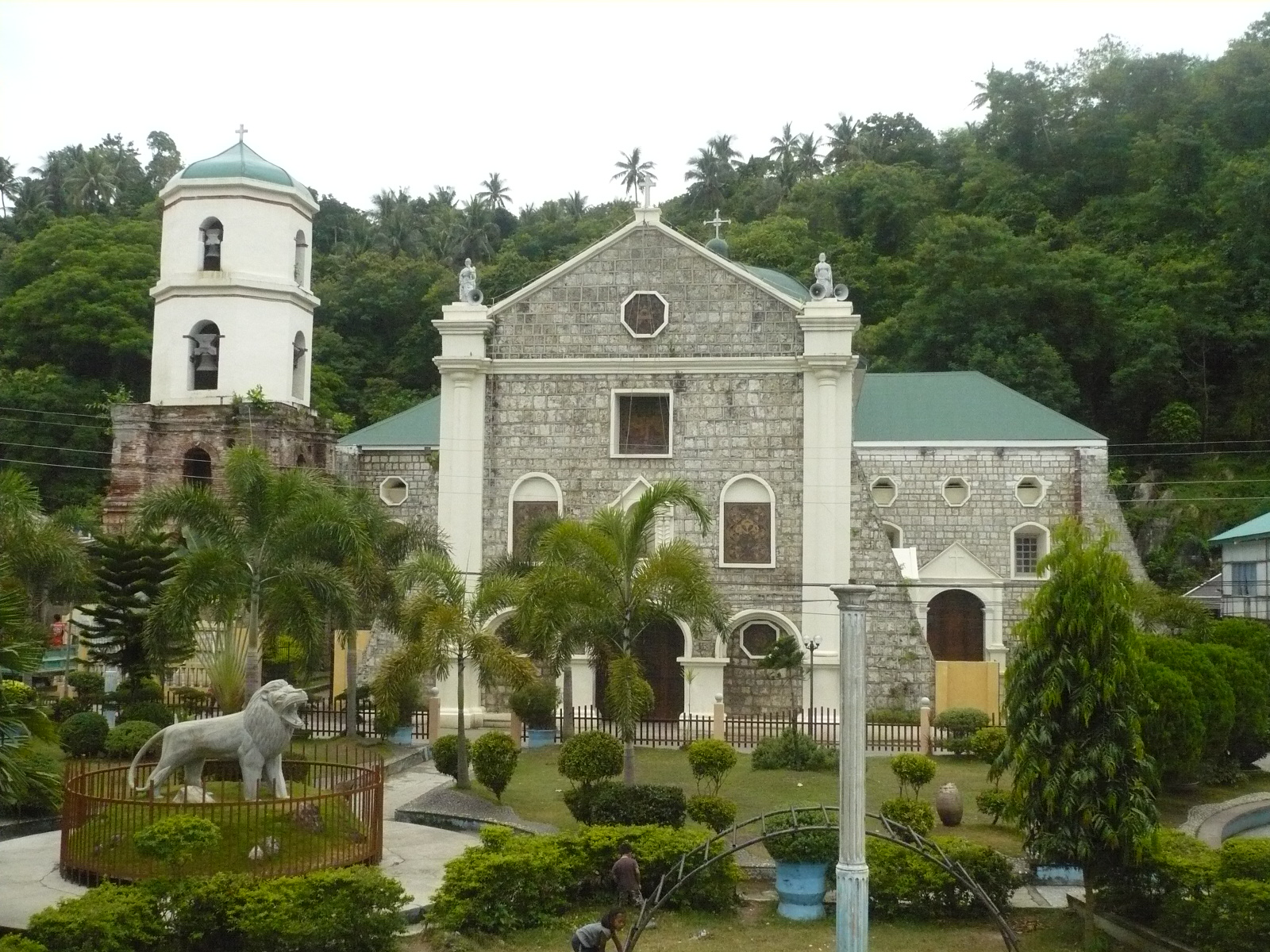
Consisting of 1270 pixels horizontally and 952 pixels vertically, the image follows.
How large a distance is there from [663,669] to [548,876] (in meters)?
13.9

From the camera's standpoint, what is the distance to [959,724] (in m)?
22.8

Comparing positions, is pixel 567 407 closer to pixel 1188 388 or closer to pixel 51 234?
pixel 1188 388

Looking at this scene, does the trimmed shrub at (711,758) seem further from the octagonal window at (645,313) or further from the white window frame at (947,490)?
the white window frame at (947,490)

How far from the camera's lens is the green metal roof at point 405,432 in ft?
111

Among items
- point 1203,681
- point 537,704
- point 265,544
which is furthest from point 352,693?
point 1203,681

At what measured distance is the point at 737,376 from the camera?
26.0 meters

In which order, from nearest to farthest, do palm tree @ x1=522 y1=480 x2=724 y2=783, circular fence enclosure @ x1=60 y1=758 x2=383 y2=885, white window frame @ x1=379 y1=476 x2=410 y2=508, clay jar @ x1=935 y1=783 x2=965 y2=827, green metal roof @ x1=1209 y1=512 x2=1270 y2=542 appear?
circular fence enclosure @ x1=60 y1=758 x2=383 y2=885 → clay jar @ x1=935 y1=783 x2=965 y2=827 → palm tree @ x1=522 y1=480 x2=724 y2=783 → green metal roof @ x1=1209 y1=512 x2=1270 y2=542 → white window frame @ x1=379 y1=476 x2=410 y2=508

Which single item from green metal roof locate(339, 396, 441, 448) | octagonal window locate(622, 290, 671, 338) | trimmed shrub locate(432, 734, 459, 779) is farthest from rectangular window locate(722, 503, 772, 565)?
green metal roof locate(339, 396, 441, 448)

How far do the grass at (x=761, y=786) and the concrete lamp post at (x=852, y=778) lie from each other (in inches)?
257

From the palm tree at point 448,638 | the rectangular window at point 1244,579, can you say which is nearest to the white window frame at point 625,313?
the palm tree at point 448,638

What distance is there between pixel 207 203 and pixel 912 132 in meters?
50.9

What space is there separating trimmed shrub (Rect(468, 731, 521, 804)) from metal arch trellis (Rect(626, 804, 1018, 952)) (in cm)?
357

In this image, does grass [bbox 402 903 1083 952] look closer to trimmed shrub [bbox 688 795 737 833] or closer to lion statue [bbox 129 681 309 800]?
trimmed shrub [bbox 688 795 737 833]

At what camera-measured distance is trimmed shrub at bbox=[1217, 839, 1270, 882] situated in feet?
34.9
